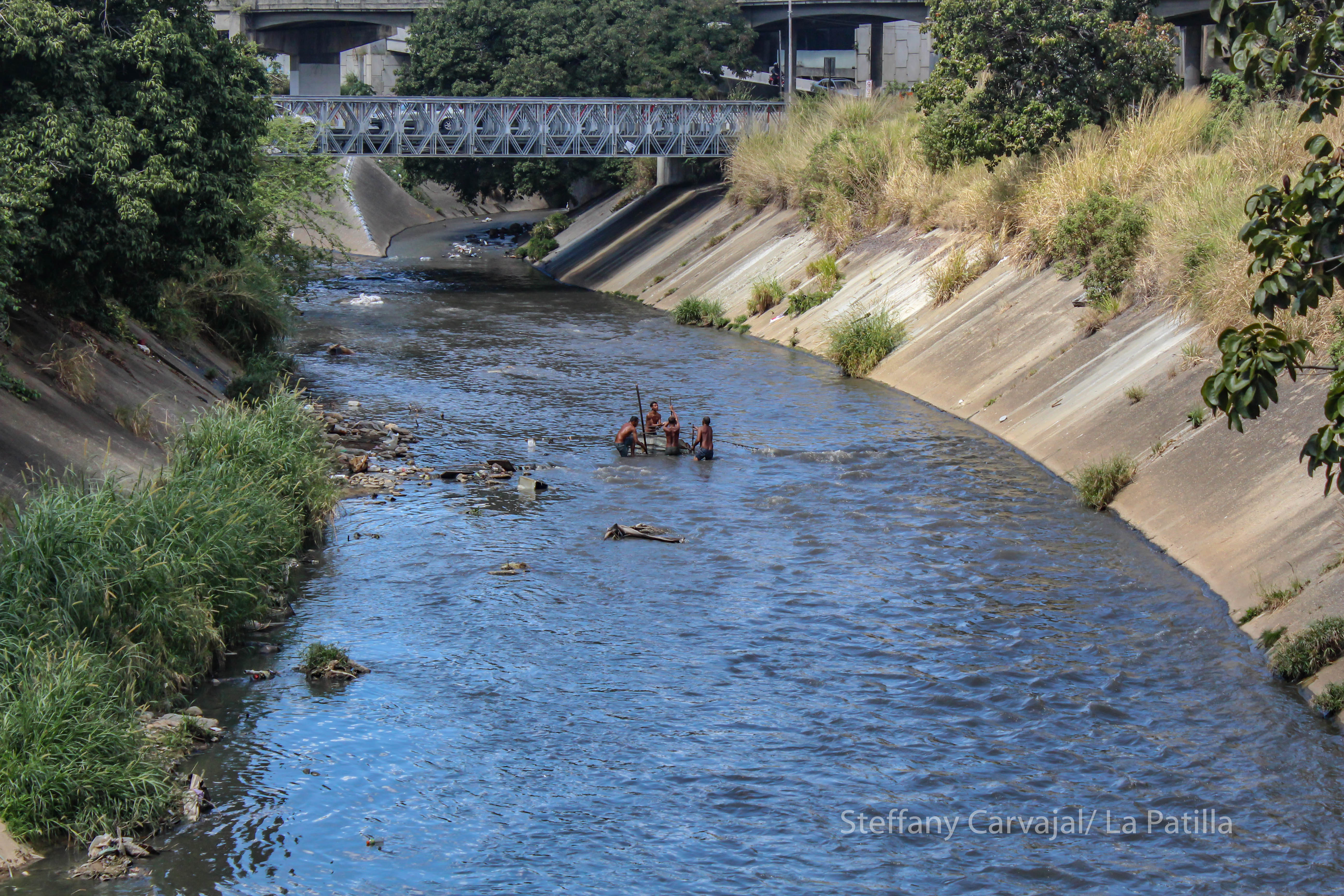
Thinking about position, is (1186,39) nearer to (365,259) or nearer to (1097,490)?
(1097,490)

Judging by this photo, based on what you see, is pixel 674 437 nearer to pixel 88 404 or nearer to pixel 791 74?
pixel 88 404

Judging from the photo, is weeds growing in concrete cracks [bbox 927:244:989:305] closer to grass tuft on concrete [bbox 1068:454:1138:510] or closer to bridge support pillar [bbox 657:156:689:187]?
grass tuft on concrete [bbox 1068:454:1138:510]

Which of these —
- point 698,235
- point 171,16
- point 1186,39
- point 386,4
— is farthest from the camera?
point 386,4

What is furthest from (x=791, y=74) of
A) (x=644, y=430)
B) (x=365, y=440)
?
(x=365, y=440)

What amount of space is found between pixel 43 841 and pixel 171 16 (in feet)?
58.8

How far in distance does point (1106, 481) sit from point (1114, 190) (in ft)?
41.7

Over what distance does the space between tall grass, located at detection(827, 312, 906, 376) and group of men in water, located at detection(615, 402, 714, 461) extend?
30.3 feet

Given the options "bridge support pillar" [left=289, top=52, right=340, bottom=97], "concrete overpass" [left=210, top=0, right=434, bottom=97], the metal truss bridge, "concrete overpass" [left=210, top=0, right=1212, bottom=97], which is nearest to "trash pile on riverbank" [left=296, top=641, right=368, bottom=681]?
"concrete overpass" [left=210, top=0, right=1212, bottom=97]

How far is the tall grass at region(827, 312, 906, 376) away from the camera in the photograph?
1442 inches

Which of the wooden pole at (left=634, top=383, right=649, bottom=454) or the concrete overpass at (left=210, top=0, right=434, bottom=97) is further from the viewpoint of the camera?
the concrete overpass at (left=210, top=0, right=434, bottom=97)

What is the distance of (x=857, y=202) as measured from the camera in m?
47.1

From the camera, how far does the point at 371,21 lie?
84.1m

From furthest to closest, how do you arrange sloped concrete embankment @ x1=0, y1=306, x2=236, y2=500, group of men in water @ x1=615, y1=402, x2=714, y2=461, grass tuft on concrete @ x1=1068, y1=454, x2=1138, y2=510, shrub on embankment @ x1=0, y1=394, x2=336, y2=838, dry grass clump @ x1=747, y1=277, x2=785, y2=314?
dry grass clump @ x1=747, y1=277, x2=785, y2=314 < group of men in water @ x1=615, y1=402, x2=714, y2=461 < grass tuft on concrete @ x1=1068, y1=454, x2=1138, y2=510 < sloped concrete embankment @ x1=0, y1=306, x2=236, y2=500 < shrub on embankment @ x1=0, y1=394, x2=336, y2=838

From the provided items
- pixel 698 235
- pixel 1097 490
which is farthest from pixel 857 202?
pixel 1097 490
